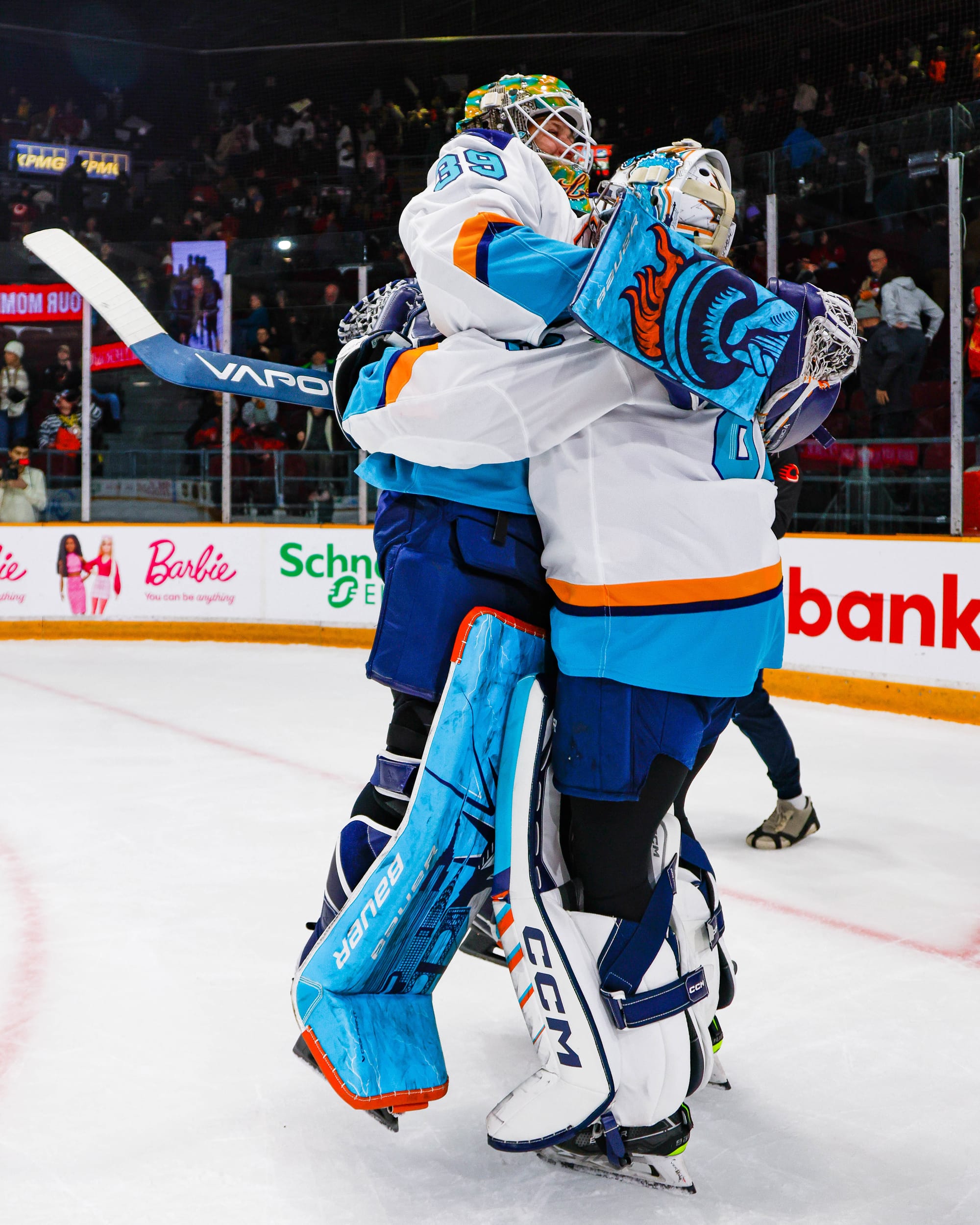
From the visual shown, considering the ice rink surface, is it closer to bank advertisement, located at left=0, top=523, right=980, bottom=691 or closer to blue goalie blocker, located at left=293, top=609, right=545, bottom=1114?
blue goalie blocker, located at left=293, top=609, right=545, bottom=1114

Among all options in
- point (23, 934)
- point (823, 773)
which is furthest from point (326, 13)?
point (23, 934)

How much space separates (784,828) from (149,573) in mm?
4602

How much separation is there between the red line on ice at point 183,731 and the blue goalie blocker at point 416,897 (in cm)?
182

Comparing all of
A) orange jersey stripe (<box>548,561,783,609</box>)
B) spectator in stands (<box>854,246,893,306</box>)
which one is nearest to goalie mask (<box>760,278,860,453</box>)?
orange jersey stripe (<box>548,561,783,609</box>)

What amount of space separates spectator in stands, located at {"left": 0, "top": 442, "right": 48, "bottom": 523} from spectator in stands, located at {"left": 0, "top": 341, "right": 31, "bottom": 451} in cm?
13

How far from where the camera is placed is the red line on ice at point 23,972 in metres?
1.46

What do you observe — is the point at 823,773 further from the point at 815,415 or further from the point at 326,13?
the point at 326,13

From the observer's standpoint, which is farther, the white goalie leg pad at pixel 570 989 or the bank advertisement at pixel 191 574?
the bank advertisement at pixel 191 574

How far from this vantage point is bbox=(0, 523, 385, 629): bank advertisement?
6.17 metres

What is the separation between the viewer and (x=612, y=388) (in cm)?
108

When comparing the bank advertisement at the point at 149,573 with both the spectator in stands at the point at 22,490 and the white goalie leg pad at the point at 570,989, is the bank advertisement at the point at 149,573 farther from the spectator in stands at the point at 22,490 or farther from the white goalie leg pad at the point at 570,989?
the white goalie leg pad at the point at 570,989

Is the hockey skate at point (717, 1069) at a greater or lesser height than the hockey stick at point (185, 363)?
lesser

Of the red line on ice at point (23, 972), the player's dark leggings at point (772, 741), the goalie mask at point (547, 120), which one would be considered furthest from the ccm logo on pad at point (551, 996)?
the player's dark leggings at point (772, 741)

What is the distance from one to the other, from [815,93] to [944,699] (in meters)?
6.29
